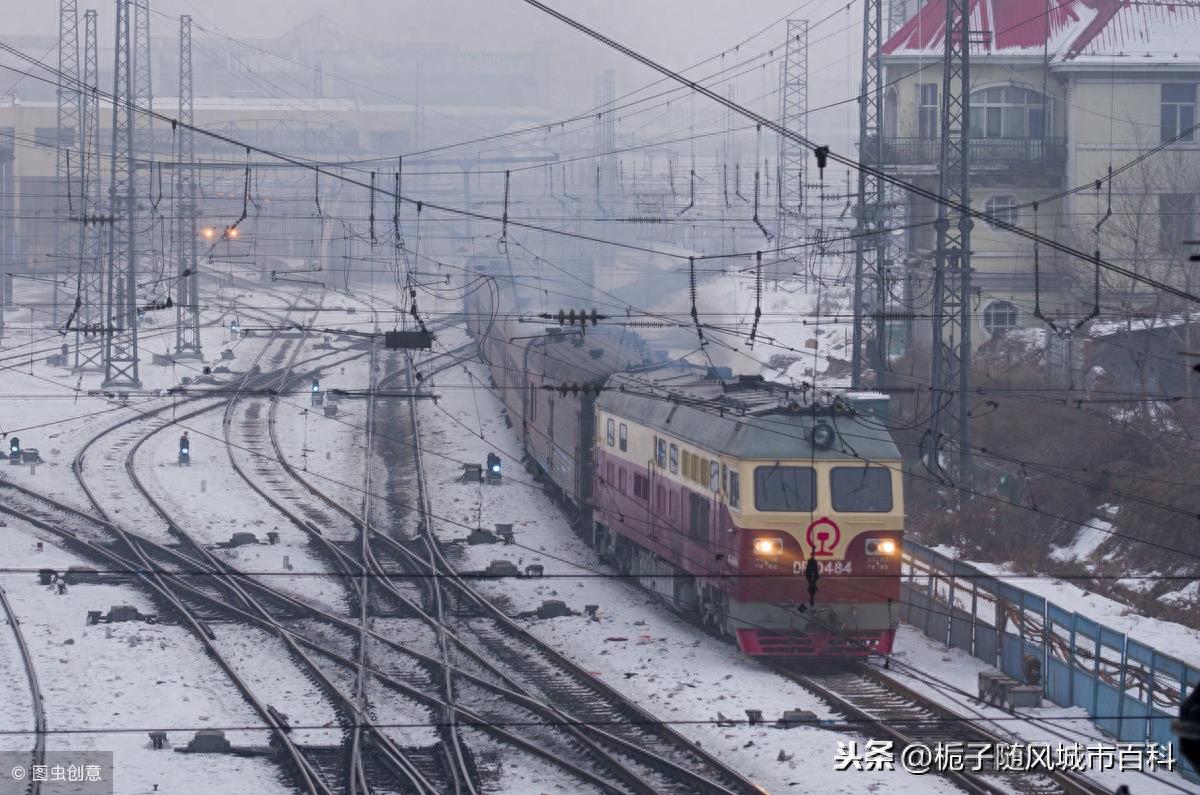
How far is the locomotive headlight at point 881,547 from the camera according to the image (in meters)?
16.8

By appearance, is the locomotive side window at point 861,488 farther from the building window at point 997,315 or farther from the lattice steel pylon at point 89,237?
the lattice steel pylon at point 89,237

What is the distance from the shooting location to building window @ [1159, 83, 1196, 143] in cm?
3638

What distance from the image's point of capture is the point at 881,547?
1684 centimetres

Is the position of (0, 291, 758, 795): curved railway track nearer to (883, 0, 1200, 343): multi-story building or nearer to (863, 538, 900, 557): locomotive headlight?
(863, 538, 900, 557): locomotive headlight

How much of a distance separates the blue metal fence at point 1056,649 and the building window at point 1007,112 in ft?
61.7

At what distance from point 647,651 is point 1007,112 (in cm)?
2397

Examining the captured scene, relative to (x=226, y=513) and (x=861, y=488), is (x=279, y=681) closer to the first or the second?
(x=861, y=488)

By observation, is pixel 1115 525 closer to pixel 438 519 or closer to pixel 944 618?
pixel 944 618

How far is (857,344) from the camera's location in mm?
26641

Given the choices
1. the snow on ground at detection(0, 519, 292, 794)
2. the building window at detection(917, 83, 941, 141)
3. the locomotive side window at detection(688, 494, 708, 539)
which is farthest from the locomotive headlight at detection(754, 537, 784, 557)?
the building window at detection(917, 83, 941, 141)

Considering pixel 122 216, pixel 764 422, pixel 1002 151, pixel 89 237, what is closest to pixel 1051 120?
pixel 1002 151

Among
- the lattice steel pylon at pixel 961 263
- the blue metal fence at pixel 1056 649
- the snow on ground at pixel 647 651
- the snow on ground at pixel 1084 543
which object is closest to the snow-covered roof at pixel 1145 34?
the lattice steel pylon at pixel 961 263

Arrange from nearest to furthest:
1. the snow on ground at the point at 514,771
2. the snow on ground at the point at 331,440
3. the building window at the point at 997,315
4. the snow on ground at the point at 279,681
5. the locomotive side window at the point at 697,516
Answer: the snow on ground at the point at 514,771
the snow on ground at the point at 279,681
the locomotive side window at the point at 697,516
the snow on ground at the point at 331,440
the building window at the point at 997,315

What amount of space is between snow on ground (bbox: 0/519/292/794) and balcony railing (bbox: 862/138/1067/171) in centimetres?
2230
